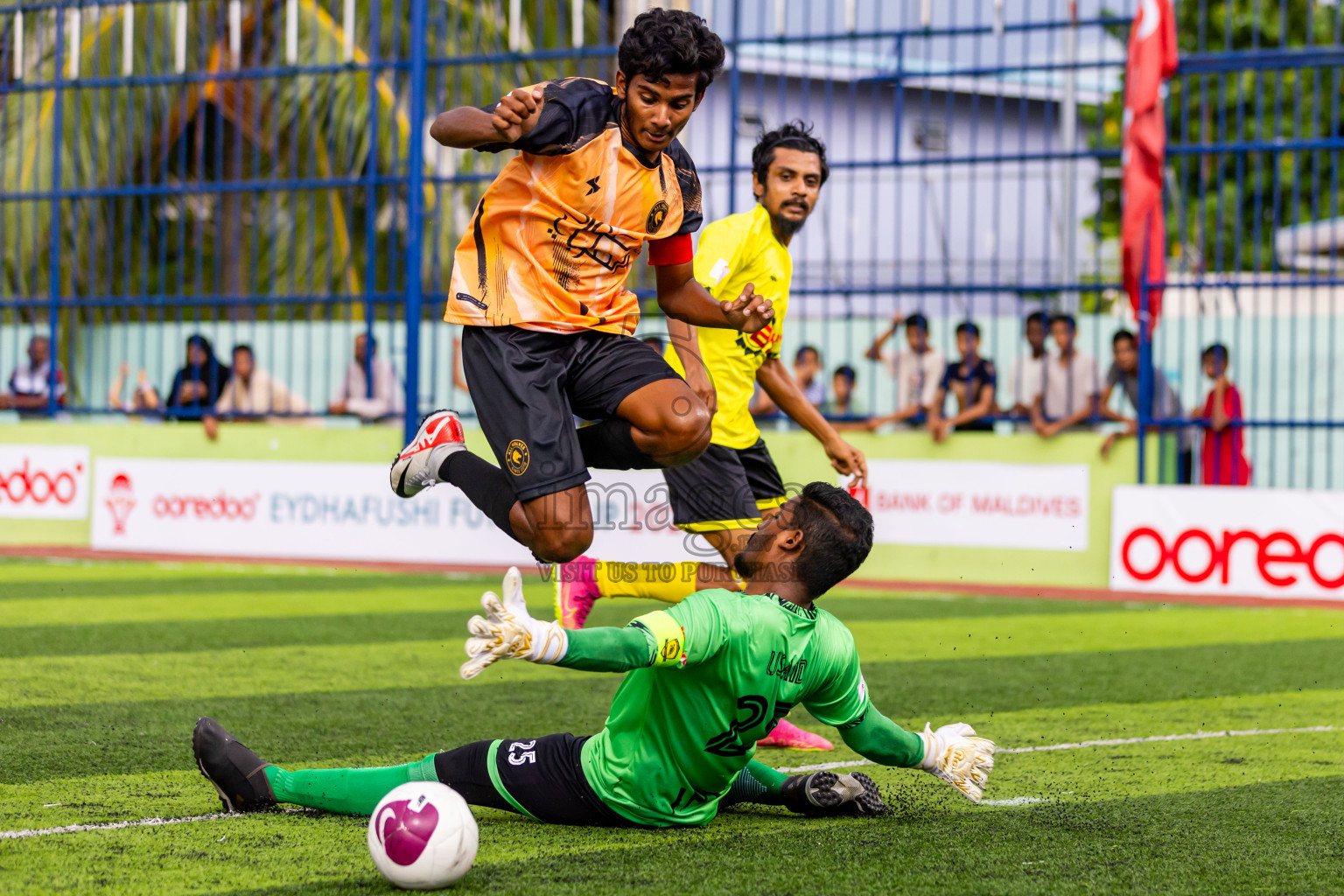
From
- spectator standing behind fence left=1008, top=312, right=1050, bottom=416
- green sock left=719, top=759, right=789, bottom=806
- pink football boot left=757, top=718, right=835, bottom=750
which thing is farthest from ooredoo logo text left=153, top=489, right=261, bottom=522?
green sock left=719, top=759, right=789, bottom=806

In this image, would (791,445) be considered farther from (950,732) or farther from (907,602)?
(950,732)

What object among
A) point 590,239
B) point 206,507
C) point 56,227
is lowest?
point 206,507

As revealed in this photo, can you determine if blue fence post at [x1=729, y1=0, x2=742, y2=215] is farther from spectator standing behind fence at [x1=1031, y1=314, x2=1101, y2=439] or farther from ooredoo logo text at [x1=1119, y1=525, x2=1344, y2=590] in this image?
ooredoo logo text at [x1=1119, y1=525, x2=1344, y2=590]

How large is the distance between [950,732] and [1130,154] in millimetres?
8476

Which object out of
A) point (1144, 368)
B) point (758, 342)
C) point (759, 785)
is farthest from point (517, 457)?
point (1144, 368)

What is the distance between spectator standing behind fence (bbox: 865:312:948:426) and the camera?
12.2 metres

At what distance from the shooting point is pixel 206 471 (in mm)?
13828

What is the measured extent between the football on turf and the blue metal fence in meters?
7.95

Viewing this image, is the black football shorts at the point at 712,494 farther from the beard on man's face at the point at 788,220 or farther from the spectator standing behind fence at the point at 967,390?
the spectator standing behind fence at the point at 967,390

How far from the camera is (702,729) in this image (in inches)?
151

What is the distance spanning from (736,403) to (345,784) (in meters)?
2.44

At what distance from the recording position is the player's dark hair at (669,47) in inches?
179

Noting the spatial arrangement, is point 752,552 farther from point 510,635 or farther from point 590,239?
point 590,239

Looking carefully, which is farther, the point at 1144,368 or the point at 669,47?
the point at 1144,368
